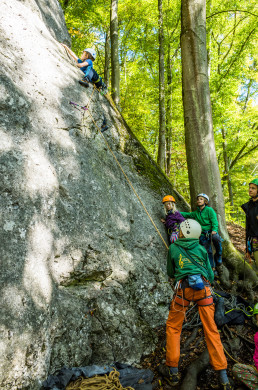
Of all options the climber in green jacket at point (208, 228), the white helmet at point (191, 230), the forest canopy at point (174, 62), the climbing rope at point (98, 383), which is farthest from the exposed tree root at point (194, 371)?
the forest canopy at point (174, 62)

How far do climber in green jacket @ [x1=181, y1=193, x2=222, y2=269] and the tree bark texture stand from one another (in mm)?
553

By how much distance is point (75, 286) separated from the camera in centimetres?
371

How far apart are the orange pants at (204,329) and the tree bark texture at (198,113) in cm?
315

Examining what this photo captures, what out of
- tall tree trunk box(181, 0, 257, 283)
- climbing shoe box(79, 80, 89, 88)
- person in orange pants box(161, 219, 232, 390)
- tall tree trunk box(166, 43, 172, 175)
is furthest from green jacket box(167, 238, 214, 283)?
tall tree trunk box(166, 43, 172, 175)

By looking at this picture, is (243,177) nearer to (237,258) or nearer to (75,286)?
(237,258)

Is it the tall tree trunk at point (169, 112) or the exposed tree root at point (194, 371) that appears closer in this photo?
the exposed tree root at point (194, 371)

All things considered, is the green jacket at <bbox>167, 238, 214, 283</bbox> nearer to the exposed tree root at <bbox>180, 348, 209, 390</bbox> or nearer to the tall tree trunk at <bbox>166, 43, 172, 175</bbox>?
the exposed tree root at <bbox>180, 348, 209, 390</bbox>

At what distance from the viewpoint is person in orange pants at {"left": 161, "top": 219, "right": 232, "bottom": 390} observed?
327 cm

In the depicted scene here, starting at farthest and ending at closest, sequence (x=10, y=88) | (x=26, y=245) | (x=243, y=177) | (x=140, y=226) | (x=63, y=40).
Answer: (x=243, y=177) < (x=63, y=40) < (x=140, y=226) < (x=10, y=88) < (x=26, y=245)

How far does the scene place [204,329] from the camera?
3.36 metres

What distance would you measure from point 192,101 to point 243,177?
14998 mm

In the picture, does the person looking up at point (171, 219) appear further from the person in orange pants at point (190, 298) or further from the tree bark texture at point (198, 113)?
the person in orange pants at point (190, 298)

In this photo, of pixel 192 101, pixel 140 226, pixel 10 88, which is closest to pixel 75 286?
pixel 140 226

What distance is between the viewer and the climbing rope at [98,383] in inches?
110
